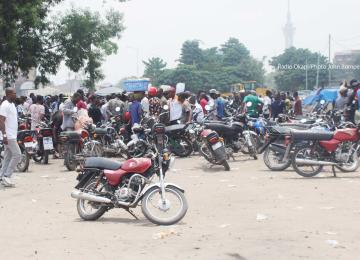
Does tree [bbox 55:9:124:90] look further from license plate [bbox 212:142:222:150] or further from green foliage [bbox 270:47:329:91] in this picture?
green foliage [bbox 270:47:329:91]

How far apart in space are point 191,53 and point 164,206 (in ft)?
316

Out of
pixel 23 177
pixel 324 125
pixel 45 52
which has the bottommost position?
pixel 23 177

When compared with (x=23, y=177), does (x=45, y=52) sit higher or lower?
higher

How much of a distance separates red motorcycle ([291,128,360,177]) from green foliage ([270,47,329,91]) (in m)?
75.1

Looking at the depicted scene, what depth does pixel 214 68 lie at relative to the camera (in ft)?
311

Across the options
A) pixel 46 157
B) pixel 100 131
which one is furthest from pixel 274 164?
pixel 46 157

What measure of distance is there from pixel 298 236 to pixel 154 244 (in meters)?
1.57

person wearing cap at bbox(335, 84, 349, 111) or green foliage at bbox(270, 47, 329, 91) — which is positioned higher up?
green foliage at bbox(270, 47, 329, 91)

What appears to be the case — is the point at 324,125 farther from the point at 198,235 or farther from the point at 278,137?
the point at 198,235

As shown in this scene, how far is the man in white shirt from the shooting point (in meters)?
10.4

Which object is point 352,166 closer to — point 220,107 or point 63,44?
point 220,107

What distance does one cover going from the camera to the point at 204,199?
8.91 meters

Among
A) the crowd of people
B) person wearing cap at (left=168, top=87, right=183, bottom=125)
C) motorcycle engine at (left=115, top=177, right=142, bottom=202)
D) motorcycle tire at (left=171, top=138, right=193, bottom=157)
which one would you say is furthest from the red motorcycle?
motorcycle engine at (left=115, top=177, right=142, bottom=202)

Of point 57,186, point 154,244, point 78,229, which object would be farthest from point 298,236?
point 57,186
